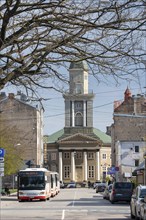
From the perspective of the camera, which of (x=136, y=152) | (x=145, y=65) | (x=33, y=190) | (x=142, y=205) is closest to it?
(x=145, y=65)

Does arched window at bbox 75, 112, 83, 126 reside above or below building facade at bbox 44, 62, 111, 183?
above

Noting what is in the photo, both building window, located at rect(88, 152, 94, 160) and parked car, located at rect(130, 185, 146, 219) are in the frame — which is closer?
parked car, located at rect(130, 185, 146, 219)

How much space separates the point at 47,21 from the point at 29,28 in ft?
1.31

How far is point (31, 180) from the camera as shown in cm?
5578

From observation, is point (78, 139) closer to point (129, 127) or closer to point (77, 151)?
point (77, 151)

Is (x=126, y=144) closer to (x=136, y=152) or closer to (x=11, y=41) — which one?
(x=136, y=152)

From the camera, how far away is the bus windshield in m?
55.3

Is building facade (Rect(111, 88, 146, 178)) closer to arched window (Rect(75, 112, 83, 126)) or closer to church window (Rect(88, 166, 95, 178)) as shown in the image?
arched window (Rect(75, 112, 83, 126))

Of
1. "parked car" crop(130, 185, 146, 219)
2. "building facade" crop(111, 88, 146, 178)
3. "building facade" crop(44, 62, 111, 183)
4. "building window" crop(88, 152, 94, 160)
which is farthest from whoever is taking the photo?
"building window" crop(88, 152, 94, 160)

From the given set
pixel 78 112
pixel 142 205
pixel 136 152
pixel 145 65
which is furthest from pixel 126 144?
pixel 145 65

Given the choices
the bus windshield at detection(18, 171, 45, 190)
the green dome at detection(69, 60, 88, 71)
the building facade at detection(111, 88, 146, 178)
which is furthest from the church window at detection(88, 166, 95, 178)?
the green dome at detection(69, 60, 88, 71)

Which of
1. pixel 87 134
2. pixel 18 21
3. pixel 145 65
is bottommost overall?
pixel 145 65

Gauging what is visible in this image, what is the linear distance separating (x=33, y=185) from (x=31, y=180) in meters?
0.59

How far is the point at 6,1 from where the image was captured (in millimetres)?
12297
